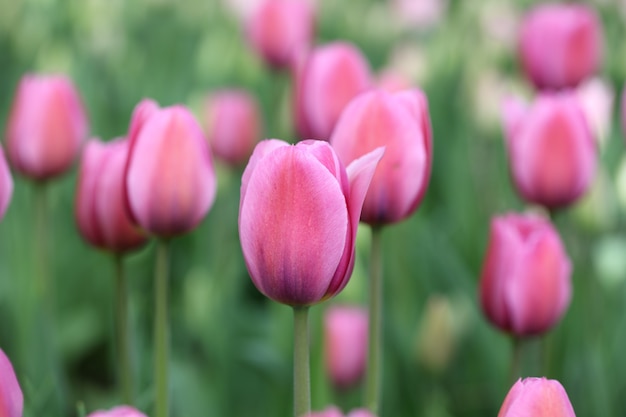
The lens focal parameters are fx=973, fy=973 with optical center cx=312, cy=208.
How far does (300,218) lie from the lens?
0.59 meters

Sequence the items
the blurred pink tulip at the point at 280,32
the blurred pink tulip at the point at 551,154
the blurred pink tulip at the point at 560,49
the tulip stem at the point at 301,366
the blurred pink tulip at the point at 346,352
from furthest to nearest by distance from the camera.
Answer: the blurred pink tulip at the point at 280,32
the blurred pink tulip at the point at 560,49
the blurred pink tulip at the point at 346,352
the blurred pink tulip at the point at 551,154
the tulip stem at the point at 301,366

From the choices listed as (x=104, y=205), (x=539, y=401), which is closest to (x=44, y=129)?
(x=104, y=205)

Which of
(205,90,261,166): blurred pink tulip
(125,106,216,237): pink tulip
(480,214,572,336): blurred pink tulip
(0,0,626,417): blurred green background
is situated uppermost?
(125,106,216,237): pink tulip

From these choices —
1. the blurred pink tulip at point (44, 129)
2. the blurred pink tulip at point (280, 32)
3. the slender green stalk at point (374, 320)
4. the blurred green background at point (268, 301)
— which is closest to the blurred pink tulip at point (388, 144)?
the slender green stalk at point (374, 320)

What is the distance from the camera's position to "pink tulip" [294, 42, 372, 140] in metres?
1.08

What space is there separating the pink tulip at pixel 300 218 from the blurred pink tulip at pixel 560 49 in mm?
1019

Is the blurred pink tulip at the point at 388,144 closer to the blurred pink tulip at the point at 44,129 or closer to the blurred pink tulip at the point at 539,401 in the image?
the blurred pink tulip at the point at 539,401

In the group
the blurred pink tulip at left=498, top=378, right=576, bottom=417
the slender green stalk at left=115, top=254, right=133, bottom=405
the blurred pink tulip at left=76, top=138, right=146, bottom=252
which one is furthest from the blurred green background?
the blurred pink tulip at left=498, top=378, right=576, bottom=417

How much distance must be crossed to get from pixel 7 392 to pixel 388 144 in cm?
36

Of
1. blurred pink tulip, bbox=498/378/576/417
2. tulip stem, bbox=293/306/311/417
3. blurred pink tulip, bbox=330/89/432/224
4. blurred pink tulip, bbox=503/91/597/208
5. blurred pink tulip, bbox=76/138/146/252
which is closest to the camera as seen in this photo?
blurred pink tulip, bbox=498/378/576/417

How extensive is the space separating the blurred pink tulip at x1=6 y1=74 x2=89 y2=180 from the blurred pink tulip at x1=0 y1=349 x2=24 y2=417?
22.1 inches

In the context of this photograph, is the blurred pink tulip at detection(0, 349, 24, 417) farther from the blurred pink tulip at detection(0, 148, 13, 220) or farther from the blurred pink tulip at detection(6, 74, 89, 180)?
the blurred pink tulip at detection(6, 74, 89, 180)

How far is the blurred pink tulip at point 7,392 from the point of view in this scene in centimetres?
53

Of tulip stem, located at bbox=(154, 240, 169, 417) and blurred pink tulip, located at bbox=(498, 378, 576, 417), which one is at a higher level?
blurred pink tulip, located at bbox=(498, 378, 576, 417)
